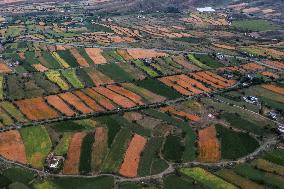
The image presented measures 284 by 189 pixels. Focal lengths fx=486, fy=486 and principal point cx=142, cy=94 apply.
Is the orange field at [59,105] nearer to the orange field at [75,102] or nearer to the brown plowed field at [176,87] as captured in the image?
the orange field at [75,102]

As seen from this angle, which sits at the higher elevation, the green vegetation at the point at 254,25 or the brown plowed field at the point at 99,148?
the brown plowed field at the point at 99,148

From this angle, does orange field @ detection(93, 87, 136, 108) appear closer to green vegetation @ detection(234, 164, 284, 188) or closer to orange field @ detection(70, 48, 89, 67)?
orange field @ detection(70, 48, 89, 67)

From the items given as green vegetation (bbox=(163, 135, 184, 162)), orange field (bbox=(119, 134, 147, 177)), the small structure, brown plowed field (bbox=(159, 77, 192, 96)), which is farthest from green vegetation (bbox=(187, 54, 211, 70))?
orange field (bbox=(119, 134, 147, 177))

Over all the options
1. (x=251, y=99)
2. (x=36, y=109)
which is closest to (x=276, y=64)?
(x=251, y=99)

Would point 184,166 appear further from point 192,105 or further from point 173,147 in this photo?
point 192,105

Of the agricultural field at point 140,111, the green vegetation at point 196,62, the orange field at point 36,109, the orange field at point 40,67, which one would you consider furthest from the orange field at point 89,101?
the green vegetation at point 196,62

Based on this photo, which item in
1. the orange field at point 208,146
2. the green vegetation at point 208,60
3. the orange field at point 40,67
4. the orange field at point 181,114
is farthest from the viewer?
the green vegetation at point 208,60
